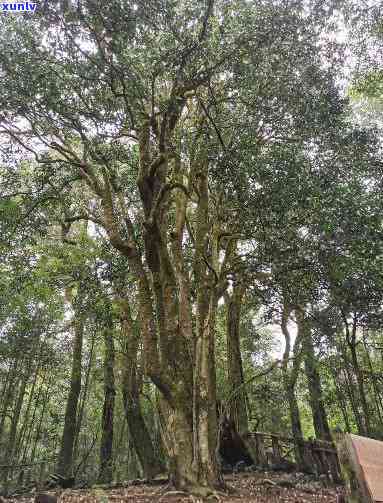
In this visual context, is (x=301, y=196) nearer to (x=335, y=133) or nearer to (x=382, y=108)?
(x=335, y=133)

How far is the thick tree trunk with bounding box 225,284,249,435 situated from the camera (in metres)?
12.5

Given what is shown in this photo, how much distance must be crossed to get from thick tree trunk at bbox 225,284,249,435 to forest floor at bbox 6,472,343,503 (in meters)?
2.07

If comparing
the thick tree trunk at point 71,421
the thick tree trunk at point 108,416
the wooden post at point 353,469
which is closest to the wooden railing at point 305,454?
the thick tree trunk at point 108,416

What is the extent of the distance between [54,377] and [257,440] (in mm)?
11665

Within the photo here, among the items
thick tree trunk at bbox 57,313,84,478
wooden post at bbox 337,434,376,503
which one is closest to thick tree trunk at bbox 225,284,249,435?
thick tree trunk at bbox 57,313,84,478

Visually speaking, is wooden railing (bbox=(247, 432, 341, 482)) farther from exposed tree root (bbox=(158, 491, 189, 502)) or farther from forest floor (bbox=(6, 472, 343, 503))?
exposed tree root (bbox=(158, 491, 189, 502))

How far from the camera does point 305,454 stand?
11.2 meters

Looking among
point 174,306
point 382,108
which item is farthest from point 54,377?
point 382,108

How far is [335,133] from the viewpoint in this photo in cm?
937

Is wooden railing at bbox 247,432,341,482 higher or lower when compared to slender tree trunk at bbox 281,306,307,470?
lower

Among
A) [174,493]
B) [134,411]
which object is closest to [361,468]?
[174,493]

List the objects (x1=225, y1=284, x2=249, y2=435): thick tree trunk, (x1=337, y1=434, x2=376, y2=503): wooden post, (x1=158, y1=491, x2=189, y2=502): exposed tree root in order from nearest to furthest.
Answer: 1. (x1=337, y1=434, x2=376, y2=503): wooden post
2. (x1=158, y1=491, x2=189, y2=502): exposed tree root
3. (x1=225, y1=284, x2=249, y2=435): thick tree trunk

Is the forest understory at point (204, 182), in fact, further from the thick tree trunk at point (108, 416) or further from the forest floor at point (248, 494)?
the thick tree trunk at point (108, 416)

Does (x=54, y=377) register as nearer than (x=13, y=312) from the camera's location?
No
